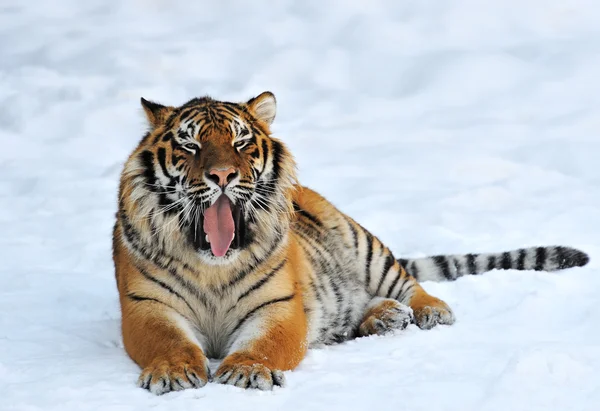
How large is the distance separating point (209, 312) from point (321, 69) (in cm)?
759

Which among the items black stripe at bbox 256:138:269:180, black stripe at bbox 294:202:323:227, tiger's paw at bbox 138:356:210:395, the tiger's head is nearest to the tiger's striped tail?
black stripe at bbox 294:202:323:227

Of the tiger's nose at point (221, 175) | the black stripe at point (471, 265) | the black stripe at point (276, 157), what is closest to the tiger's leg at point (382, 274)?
the black stripe at point (471, 265)

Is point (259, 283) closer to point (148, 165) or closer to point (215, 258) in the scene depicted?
point (215, 258)

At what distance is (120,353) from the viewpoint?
3994 mm

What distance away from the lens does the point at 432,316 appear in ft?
14.6

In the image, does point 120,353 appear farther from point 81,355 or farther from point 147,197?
point 147,197

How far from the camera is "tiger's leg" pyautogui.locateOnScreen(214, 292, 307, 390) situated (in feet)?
10.9

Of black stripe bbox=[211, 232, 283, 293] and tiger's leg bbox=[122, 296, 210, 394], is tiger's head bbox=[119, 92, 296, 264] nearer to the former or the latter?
black stripe bbox=[211, 232, 283, 293]

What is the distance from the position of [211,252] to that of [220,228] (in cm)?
11

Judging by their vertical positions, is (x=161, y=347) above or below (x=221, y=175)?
below

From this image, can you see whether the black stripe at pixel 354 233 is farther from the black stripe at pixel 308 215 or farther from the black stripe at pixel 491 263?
the black stripe at pixel 491 263

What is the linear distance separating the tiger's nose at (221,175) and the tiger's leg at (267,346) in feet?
1.94

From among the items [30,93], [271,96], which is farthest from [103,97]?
[271,96]

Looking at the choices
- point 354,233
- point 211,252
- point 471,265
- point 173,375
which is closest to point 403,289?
point 354,233
